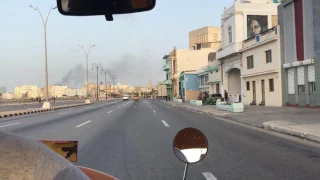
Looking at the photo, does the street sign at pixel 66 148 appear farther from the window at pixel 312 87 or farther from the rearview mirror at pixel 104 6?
the window at pixel 312 87

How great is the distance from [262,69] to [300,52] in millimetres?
6497

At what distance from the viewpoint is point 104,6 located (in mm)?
2449

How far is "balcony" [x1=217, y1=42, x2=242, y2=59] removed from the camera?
38.1 m

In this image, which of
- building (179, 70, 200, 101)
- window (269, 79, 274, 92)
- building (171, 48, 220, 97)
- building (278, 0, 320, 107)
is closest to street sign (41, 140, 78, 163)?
building (278, 0, 320, 107)

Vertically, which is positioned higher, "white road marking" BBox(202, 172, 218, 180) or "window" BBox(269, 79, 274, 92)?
"window" BBox(269, 79, 274, 92)

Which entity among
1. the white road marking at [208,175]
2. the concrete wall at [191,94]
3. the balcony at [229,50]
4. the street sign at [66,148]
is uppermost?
the balcony at [229,50]

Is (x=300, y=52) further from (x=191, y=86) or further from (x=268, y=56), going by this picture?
(x=191, y=86)

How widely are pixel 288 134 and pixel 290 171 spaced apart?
6.53 m

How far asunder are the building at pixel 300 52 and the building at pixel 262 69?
808mm

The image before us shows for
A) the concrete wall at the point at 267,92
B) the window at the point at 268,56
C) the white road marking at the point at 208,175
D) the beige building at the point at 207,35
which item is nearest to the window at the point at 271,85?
the concrete wall at the point at 267,92

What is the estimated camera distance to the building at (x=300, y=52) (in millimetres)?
24594

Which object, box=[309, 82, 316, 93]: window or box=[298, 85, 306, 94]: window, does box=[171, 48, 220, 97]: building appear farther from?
box=[309, 82, 316, 93]: window

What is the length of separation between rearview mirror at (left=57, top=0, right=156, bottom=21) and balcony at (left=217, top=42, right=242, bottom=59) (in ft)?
121

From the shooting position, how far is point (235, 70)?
4384 cm
